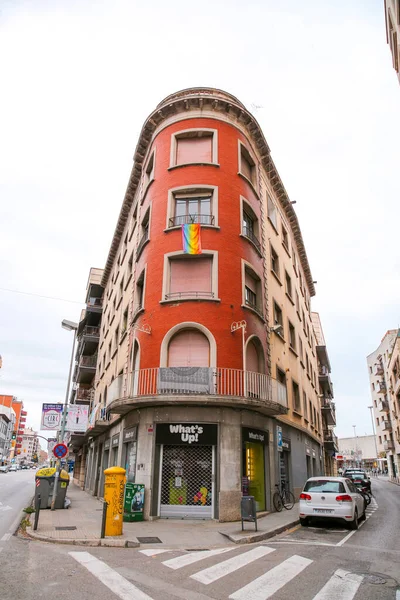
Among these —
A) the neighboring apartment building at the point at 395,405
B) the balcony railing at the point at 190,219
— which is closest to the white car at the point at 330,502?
the balcony railing at the point at 190,219

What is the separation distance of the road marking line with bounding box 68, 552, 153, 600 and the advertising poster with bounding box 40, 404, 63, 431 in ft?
41.1

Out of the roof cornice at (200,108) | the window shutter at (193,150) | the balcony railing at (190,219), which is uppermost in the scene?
the roof cornice at (200,108)

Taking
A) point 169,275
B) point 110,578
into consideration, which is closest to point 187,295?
point 169,275

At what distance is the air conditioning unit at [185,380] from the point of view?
46.8 feet

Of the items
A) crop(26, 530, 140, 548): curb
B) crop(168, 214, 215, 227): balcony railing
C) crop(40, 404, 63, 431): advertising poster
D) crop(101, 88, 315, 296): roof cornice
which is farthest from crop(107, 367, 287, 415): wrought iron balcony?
crop(101, 88, 315, 296): roof cornice

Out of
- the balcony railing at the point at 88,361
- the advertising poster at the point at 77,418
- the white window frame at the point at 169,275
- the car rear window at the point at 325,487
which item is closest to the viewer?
the car rear window at the point at 325,487

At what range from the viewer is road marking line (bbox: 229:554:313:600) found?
5.92 meters

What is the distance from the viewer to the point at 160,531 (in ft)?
37.7

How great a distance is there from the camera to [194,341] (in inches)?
617

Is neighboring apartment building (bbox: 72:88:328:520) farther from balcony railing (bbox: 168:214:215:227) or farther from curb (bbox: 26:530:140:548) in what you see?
curb (bbox: 26:530:140:548)

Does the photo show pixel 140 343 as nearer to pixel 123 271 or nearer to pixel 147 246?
pixel 147 246

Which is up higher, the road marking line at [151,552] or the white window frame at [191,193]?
the white window frame at [191,193]

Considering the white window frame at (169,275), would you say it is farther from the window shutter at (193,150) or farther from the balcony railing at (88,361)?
the balcony railing at (88,361)

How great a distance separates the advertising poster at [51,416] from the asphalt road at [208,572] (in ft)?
34.6
